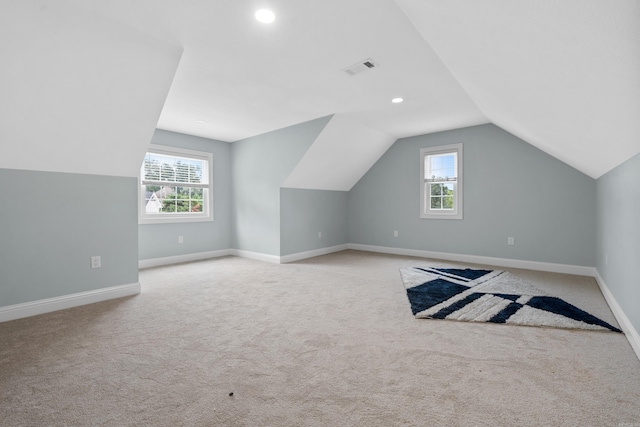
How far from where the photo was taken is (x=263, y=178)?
538 centimetres

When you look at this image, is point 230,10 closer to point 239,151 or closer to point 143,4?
point 143,4

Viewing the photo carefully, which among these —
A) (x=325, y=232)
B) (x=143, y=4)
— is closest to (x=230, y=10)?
(x=143, y=4)

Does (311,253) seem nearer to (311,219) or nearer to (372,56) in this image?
(311,219)

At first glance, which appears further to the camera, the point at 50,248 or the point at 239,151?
the point at 239,151

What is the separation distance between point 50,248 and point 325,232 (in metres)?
4.29

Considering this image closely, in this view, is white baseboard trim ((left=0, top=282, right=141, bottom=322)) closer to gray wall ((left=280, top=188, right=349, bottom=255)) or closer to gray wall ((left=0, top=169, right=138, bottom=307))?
gray wall ((left=0, top=169, right=138, bottom=307))

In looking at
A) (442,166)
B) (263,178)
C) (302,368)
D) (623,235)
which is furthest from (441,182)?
(302,368)

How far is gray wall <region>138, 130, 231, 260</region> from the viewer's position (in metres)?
4.86

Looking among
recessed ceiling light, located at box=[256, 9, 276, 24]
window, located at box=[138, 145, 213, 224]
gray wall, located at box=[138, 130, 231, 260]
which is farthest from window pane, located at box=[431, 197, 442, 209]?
recessed ceiling light, located at box=[256, 9, 276, 24]

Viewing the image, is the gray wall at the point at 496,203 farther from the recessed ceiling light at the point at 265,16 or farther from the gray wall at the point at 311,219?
the recessed ceiling light at the point at 265,16

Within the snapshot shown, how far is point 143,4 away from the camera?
1968 mm

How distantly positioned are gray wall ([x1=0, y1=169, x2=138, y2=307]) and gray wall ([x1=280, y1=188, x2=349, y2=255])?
2.43 m

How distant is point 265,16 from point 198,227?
4232mm

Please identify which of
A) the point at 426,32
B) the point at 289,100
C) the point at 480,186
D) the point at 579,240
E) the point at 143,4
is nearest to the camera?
the point at 143,4
